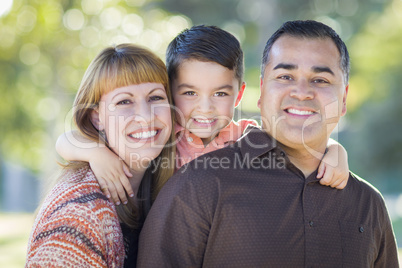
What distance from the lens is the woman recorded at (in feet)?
7.64

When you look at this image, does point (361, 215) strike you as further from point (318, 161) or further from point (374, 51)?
point (374, 51)

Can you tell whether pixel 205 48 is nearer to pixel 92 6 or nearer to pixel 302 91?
pixel 302 91

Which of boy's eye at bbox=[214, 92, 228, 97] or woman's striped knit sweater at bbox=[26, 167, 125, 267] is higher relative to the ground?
boy's eye at bbox=[214, 92, 228, 97]

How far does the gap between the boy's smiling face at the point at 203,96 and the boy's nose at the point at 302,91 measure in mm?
725

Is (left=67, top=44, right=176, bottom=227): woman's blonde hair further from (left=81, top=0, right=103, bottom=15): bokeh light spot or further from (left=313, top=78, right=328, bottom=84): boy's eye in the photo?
(left=81, top=0, right=103, bottom=15): bokeh light spot

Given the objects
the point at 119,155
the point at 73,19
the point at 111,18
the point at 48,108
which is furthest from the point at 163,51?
the point at 119,155

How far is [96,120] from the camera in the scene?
3061 mm

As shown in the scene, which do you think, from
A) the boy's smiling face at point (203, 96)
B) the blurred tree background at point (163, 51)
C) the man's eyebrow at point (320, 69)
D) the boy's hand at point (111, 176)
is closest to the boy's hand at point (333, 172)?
the man's eyebrow at point (320, 69)

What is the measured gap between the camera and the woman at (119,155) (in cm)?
233

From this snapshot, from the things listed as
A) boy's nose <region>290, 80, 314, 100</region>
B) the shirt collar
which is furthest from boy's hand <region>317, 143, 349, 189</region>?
boy's nose <region>290, 80, 314, 100</region>

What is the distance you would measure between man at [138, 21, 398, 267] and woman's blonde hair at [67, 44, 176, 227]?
59 cm

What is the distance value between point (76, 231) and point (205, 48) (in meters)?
1.53

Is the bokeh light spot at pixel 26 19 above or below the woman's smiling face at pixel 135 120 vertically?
above

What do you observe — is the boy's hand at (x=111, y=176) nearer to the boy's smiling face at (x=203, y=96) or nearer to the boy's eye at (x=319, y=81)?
the boy's smiling face at (x=203, y=96)
